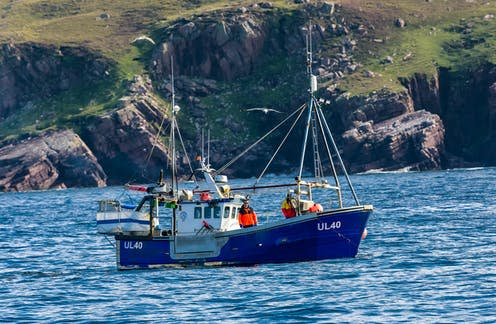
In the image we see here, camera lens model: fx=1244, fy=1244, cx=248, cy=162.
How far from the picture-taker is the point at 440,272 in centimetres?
6419

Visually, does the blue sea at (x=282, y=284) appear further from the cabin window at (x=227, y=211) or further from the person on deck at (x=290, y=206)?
the cabin window at (x=227, y=211)

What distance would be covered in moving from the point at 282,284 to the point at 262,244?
8.63 meters

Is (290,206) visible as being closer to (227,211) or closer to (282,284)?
(227,211)

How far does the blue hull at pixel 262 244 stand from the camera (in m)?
69.7

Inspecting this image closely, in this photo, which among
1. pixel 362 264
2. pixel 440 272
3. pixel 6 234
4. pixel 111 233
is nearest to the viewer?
pixel 440 272

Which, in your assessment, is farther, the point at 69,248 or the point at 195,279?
the point at 69,248

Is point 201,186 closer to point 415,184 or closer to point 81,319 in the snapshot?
point 81,319

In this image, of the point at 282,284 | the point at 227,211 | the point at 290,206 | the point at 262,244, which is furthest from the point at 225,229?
the point at 282,284

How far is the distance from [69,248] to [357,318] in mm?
41814

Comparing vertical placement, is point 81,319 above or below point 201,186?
below

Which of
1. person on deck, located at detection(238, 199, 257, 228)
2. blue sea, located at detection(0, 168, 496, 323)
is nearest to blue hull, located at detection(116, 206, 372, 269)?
blue sea, located at detection(0, 168, 496, 323)

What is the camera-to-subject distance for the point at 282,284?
202ft

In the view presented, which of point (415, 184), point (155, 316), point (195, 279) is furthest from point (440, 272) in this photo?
point (415, 184)

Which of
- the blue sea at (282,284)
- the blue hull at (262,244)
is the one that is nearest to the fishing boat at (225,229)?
the blue hull at (262,244)
